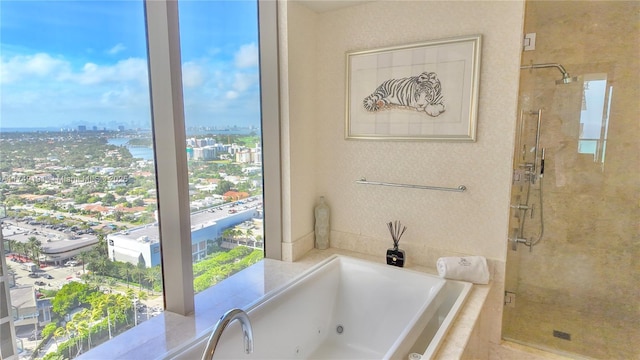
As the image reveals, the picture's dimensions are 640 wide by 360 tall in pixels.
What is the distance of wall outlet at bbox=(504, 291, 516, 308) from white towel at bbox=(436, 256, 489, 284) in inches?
8.5

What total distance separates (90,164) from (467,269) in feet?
6.51

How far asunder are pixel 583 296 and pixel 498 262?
2.57 feet

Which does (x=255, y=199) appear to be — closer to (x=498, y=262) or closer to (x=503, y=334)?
(x=498, y=262)

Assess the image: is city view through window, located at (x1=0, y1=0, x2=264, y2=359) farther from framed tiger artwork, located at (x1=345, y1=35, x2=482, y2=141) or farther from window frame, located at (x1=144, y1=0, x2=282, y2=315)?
framed tiger artwork, located at (x1=345, y1=35, x2=482, y2=141)

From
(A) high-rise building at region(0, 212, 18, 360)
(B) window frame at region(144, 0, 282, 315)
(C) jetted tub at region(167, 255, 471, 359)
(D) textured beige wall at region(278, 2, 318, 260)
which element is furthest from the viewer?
(D) textured beige wall at region(278, 2, 318, 260)

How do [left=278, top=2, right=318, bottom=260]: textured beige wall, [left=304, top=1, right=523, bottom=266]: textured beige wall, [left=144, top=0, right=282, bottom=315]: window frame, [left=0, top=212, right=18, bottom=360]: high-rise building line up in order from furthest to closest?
1. [left=278, top=2, right=318, bottom=260]: textured beige wall
2. [left=304, top=1, right=523, bottom=266]: textured beige wall
3. [left=144, top=0, right=282, bottom=315]: window frame
4. [left=0, top=212, right=18, bottom=360]: high-rise building

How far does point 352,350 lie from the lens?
2.08 meters

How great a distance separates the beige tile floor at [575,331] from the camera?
2.02m

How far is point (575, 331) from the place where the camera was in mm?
2146

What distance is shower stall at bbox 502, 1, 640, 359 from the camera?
6.77 feet

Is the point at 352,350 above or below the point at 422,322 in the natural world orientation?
below

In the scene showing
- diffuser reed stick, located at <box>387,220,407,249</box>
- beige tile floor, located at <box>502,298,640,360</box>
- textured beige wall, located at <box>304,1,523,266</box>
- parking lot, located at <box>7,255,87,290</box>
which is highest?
textured beige wall, located at <box>304,1,523,266</box>

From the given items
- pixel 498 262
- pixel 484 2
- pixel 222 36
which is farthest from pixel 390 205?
pixel 222 36

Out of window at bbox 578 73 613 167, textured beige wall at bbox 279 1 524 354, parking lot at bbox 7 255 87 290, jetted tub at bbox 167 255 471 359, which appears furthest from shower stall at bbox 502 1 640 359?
parking lot at bbox 7 255 87 290
